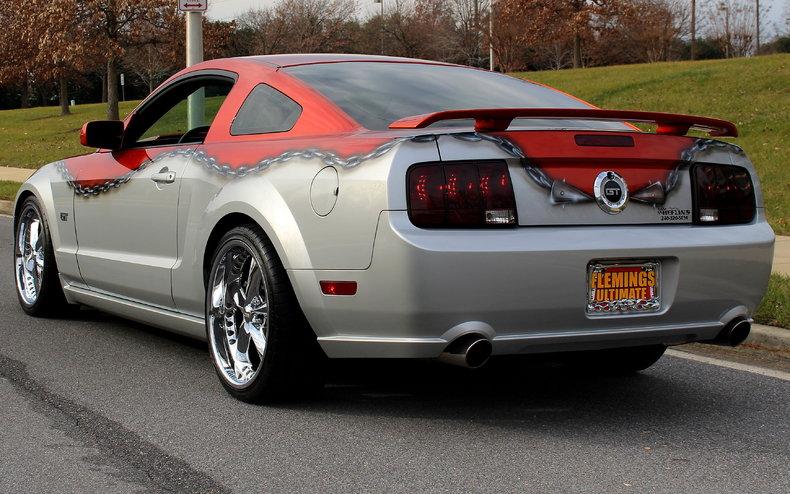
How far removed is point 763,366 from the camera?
5.85m

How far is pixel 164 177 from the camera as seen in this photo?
5406mm

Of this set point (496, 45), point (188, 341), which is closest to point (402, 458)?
point (188, 341)

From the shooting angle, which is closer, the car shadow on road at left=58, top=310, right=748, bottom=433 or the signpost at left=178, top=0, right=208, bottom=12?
the car shadow on road at left=58, top=310, right=748, bottom=433

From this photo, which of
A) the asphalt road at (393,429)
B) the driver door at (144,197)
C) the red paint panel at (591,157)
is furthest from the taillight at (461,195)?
the driver door at (144,197)

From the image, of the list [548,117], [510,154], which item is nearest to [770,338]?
[548,117]

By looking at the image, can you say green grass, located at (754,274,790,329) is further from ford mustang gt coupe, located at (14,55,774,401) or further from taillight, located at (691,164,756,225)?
taillight, located at (691,164,756,225)

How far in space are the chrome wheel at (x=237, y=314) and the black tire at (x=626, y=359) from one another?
161 cm

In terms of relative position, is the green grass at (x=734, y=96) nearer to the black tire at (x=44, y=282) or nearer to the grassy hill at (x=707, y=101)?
the grassy hill at (x=707, y=101)

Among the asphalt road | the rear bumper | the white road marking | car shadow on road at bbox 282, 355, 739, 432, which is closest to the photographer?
Result: the asphalt road

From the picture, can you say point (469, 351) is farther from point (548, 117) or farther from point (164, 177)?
point (164, 177)

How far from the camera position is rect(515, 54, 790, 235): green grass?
15.6m

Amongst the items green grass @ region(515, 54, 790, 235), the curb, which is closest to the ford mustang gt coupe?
the curb

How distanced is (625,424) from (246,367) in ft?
5.26

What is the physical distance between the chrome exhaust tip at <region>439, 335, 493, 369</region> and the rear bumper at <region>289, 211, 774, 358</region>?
38 millimetres
